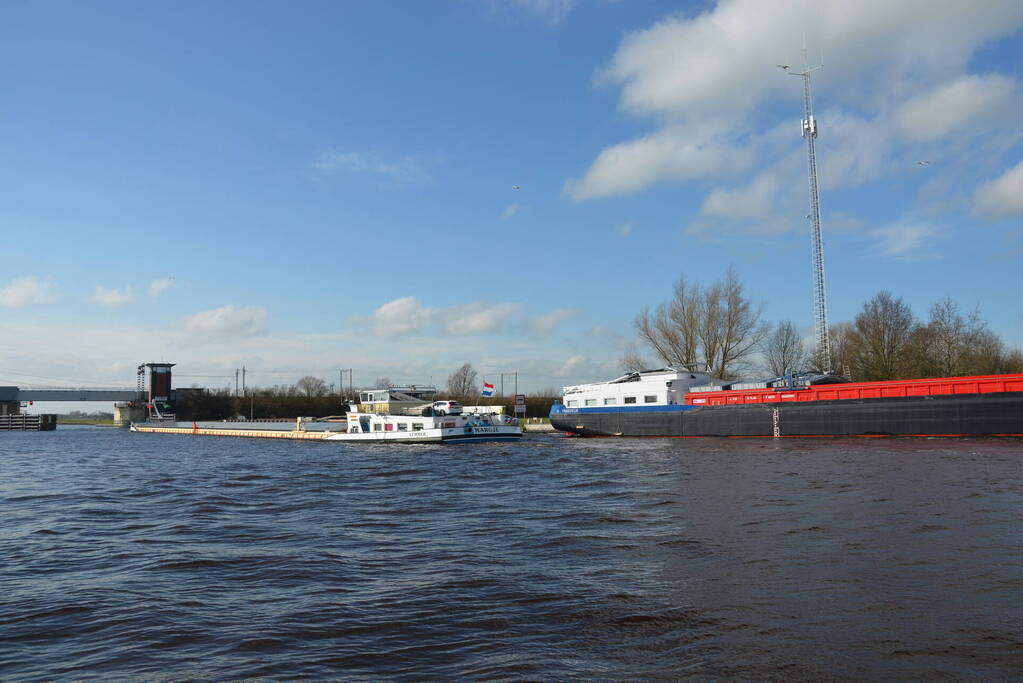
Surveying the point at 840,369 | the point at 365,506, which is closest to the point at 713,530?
the point at 365,506

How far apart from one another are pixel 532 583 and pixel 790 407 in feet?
134

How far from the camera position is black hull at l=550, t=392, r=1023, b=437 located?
37750 mm

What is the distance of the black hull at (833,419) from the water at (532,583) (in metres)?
18.4

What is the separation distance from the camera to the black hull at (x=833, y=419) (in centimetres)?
3775

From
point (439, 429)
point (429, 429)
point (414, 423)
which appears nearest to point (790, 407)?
point (439, 429)

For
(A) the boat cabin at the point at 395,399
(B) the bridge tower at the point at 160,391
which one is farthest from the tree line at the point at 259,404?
(A) the boat cabin at the point at 395,399

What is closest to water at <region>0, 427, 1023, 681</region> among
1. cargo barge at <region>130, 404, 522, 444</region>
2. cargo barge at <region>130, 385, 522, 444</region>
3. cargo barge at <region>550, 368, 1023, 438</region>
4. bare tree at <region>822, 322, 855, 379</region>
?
cargo barge at <region>550, 368, 1023, 438</region>

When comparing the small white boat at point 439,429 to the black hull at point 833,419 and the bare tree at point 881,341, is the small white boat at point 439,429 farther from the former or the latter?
the bare tree at point 881,341

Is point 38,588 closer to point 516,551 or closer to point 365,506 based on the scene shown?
point 516,551

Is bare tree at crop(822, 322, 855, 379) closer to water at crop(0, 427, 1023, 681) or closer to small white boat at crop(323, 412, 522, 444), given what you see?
small white boat at crop(323, 412, 522, 444)

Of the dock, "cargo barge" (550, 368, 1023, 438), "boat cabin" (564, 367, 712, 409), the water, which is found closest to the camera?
the water

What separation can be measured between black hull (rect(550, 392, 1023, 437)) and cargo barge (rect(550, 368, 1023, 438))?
51 mm

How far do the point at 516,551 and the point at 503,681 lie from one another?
20.5 ft

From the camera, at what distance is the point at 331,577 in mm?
11086
